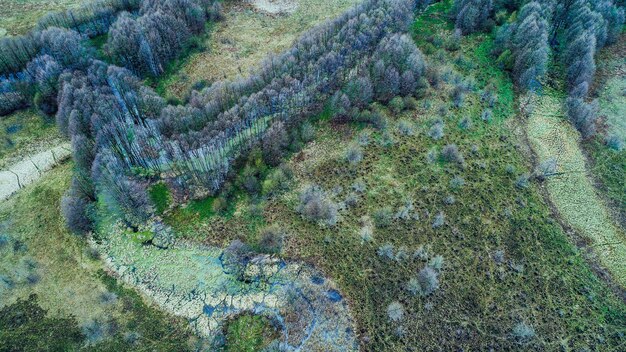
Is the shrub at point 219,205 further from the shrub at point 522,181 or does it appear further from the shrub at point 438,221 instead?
the shrub at point 522,181

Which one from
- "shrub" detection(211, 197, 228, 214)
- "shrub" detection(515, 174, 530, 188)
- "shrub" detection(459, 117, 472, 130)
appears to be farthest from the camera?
"shrub" detection(459, 117, 472, 130)

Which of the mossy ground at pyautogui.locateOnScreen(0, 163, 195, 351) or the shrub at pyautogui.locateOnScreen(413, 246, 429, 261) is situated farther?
the shrub at pyautogui.locateOnScreen(413, 246, 429, 261)

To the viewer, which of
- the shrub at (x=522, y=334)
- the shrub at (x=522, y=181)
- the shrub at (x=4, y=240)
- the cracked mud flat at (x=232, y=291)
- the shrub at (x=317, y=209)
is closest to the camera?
the shrub at (x=522, y=334)

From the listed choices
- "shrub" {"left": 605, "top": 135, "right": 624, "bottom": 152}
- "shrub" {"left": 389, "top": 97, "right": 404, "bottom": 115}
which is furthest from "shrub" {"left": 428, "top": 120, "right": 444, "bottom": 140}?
"shrub" {"left": 605, "top": 135, "right": 624, "bottom": 152}

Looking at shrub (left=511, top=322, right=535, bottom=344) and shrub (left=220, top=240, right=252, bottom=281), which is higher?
shrub (left=220, top=240, right=252, bottom=281)

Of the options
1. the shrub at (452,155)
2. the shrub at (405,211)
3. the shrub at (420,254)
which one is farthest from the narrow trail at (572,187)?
the shrub at (420,254)

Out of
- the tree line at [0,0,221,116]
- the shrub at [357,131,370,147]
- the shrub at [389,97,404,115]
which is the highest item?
the tree line at [0,0,221,116]

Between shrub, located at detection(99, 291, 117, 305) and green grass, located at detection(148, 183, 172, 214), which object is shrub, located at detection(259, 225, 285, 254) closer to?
green grass, located at detection(148, 183, 172, 214)
